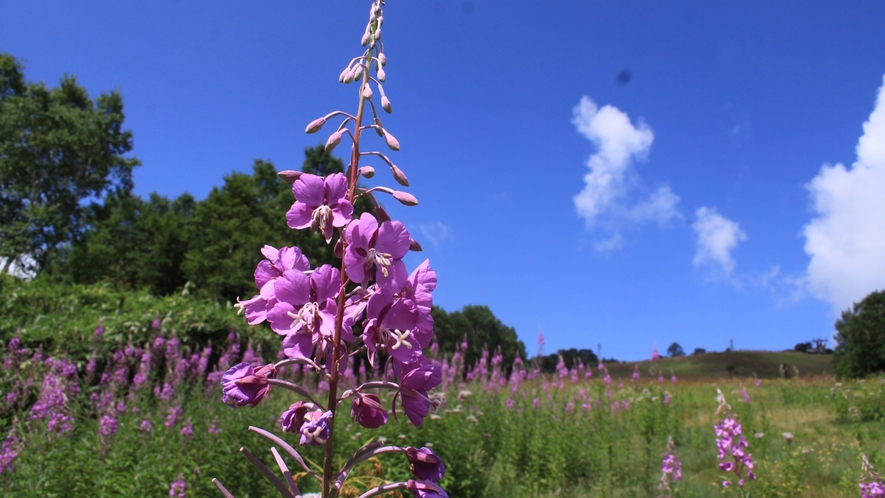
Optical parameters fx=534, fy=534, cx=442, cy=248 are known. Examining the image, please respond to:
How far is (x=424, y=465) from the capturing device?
4.12 ft

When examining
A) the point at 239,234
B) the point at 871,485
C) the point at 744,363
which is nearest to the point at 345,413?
the point at 871,485

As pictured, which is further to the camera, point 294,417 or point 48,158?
point 48,158

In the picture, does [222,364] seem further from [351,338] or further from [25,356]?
[351,338]

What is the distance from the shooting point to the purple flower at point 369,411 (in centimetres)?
123

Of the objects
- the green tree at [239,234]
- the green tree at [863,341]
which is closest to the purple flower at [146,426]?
the green tree at [239,234]

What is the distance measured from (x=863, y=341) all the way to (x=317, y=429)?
30771 millimetres

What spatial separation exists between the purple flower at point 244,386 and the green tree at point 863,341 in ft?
95.3

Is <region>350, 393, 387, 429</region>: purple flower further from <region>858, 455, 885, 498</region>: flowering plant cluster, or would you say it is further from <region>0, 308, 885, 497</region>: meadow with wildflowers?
<region>858, 455, 885, 498</region>: flowering plant cluster

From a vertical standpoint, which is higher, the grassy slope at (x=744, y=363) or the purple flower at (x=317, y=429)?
the purple flower at (x=317, y=429)

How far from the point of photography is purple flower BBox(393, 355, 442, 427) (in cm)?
125

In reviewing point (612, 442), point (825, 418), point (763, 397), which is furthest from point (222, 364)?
point (763, 397)

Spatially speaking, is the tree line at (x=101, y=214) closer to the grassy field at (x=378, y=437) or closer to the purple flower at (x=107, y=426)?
the grassy field at (x=378, y=437)

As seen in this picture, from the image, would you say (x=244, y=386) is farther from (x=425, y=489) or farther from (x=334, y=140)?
(x=334, y=140)

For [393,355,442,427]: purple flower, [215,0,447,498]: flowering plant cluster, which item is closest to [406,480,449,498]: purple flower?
[215,0,447,498]: flowering plant cluster
